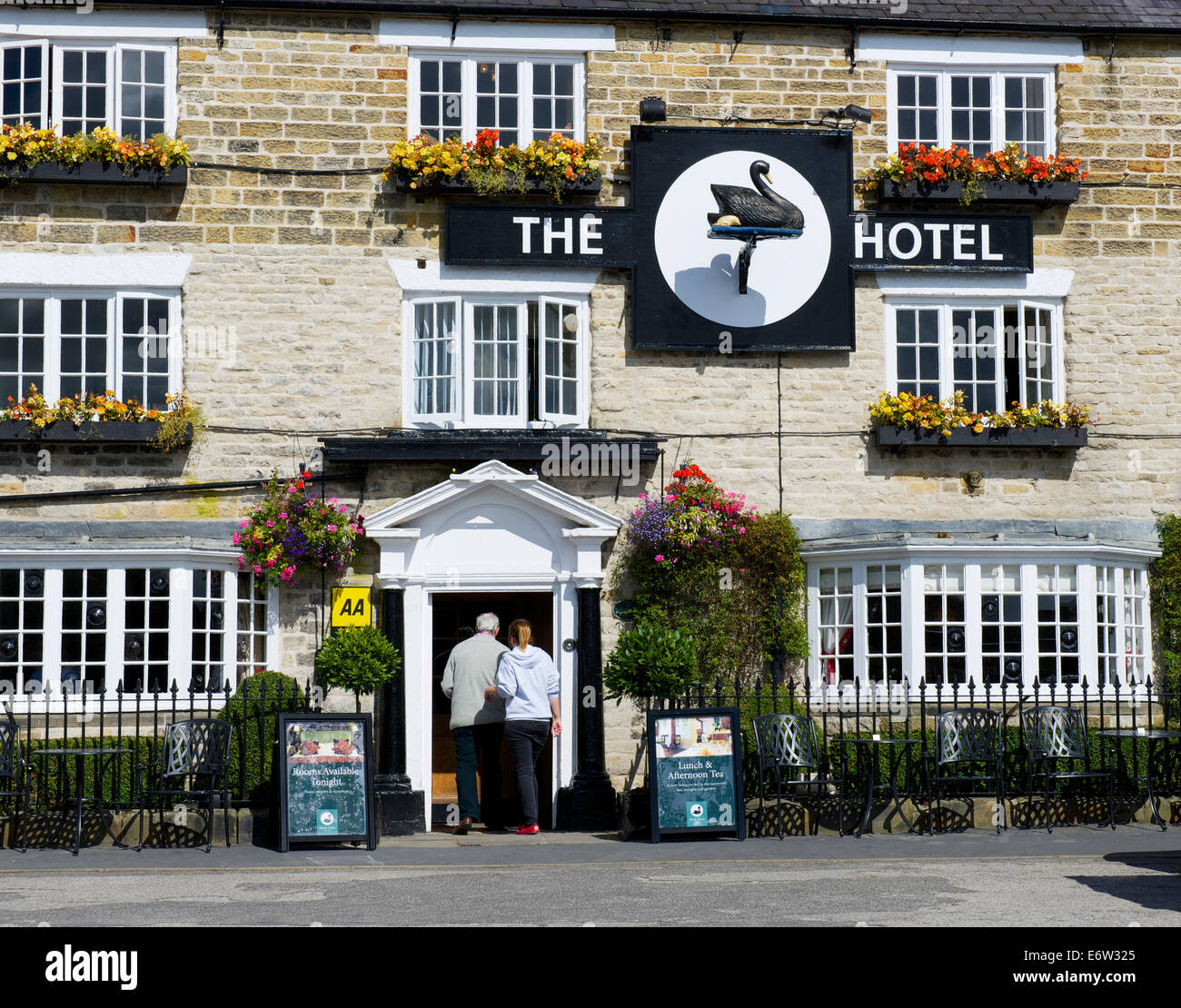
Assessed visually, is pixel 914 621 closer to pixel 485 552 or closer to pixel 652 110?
pixel 485 552

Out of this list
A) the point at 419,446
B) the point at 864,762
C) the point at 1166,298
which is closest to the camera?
the point at 864,762

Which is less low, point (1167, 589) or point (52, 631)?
point (1167, 589)

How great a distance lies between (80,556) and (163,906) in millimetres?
6068

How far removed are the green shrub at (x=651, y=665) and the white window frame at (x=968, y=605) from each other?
2103 millimetres

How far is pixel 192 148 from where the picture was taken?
48.3 ft

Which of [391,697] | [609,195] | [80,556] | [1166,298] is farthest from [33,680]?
[1166,298]

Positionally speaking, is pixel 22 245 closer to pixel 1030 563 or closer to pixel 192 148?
pixel 192 148

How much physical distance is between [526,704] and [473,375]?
11.7 feet

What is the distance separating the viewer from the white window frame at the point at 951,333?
50.4ft

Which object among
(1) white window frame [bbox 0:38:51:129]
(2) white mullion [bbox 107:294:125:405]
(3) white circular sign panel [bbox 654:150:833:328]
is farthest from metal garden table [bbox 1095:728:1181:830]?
(1) white window frame [bbox 0:38:51:129]

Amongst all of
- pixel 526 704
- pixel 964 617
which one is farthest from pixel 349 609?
pixel 964 617

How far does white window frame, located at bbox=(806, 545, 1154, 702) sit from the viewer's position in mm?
14750

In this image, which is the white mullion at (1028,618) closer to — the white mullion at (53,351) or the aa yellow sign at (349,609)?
the aa yellow sign at (349,609)

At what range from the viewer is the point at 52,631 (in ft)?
46.0
